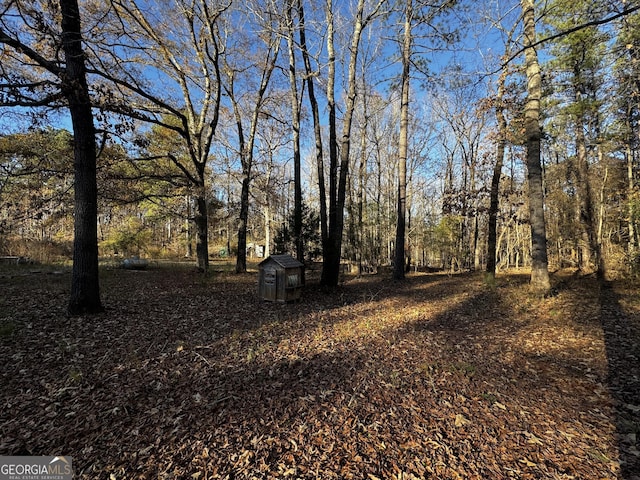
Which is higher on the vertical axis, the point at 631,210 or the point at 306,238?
the point at 631,210

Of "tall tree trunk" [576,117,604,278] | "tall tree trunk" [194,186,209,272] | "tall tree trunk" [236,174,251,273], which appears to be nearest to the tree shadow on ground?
"tall tree trunk" [576,117,604,278]

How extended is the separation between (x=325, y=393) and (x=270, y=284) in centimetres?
476

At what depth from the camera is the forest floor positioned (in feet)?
7.27

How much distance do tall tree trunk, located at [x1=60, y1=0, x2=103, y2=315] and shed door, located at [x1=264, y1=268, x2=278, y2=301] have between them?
351 cm

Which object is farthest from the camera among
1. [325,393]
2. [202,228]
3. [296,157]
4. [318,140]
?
[296,157]

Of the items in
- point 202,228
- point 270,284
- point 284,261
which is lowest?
point 270,284

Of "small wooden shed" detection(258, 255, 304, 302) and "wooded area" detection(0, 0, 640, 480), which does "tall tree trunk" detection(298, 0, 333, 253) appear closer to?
"wooded area" detection(0, 0, 640, 480)

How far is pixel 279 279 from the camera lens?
298 inches

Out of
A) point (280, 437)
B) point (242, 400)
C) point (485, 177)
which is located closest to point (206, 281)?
point (242, 400)

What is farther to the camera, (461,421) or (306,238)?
(306,238)

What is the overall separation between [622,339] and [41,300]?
10.7 m

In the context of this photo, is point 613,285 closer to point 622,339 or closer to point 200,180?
point 622,339

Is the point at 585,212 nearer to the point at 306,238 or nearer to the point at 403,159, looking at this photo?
the point at 403,159

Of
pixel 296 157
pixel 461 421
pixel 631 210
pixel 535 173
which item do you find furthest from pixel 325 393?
pixel 296 157
